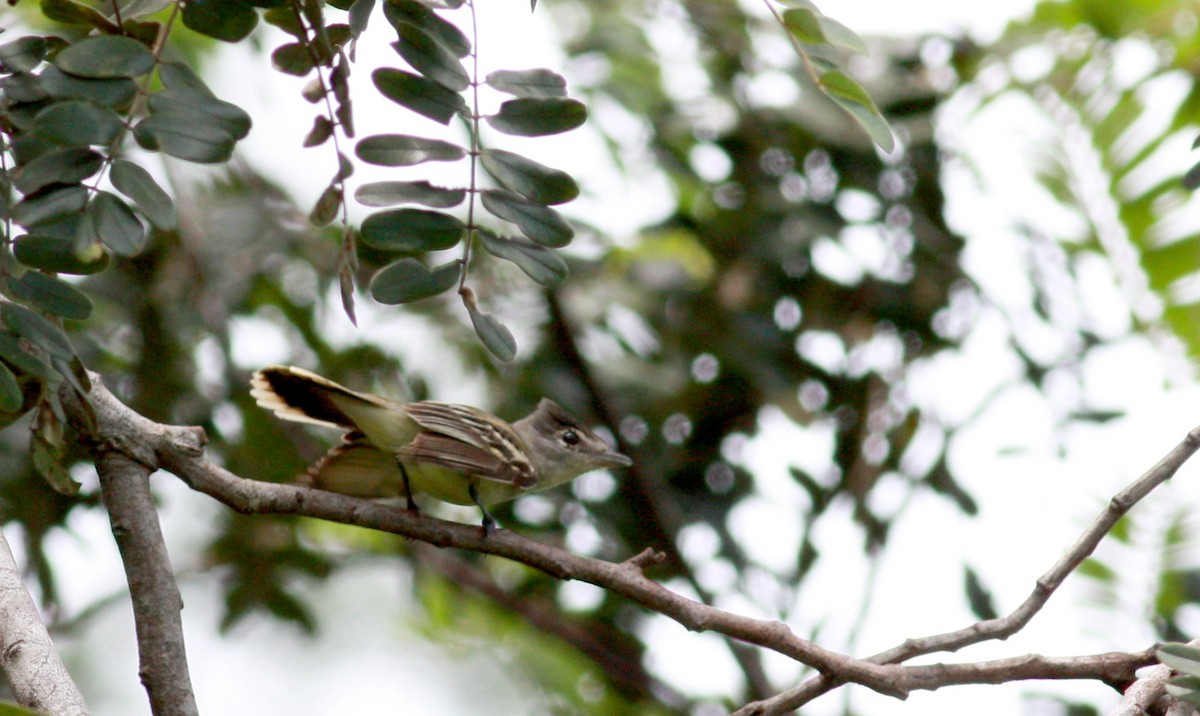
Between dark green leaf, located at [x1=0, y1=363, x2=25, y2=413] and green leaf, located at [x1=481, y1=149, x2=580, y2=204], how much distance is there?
0.91 metres

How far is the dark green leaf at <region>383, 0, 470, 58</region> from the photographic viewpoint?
2.10m

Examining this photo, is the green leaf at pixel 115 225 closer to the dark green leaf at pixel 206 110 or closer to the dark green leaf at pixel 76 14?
the dark green leaf at pixel 206 110

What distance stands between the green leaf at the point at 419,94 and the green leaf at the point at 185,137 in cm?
31

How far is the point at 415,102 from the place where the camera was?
2.21 m

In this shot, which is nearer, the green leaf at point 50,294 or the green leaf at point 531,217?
the green leaf at point 50,294

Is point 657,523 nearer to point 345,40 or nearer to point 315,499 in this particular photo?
point 315,499

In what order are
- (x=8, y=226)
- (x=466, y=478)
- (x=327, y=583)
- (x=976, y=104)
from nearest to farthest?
(x=8, y=226), (x=466, y=478), (x=976, y=104), (x=327, y=583)

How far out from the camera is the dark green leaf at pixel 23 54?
211 centimetres

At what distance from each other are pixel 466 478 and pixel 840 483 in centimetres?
223

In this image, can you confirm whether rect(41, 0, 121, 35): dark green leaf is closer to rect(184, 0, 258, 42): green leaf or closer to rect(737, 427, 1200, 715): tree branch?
rect(184, 0, 258, 42): green leaf

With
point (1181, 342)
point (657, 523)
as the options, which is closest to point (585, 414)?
point (657, 523)

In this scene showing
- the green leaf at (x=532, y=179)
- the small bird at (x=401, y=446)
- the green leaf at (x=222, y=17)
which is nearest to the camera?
the green leaf at (x=222, y=17)

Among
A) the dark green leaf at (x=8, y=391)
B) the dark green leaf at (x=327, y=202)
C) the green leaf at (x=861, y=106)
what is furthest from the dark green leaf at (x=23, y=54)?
→ the green leaf at (x=861, y=106)

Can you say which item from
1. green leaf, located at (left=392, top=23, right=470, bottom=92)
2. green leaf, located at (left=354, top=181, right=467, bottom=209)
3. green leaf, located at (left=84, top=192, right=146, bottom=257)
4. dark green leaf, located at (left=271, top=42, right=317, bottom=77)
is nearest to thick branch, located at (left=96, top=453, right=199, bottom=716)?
green leaf, located at (left=84, top=192, right=146, bottom=257)
